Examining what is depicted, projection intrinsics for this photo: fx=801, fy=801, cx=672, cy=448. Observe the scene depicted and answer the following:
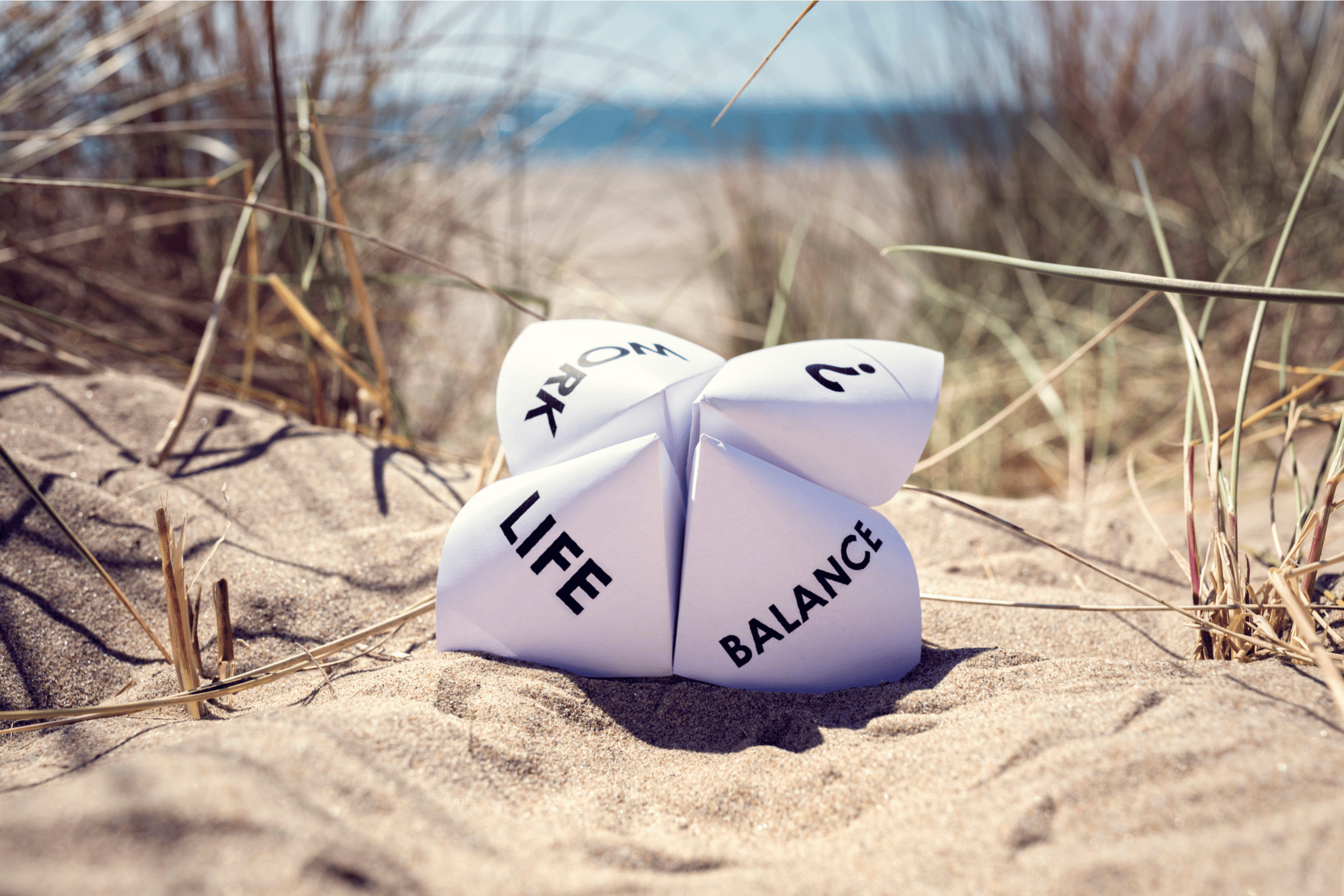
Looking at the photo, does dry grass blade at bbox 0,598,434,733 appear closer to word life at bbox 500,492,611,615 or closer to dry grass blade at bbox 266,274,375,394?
word life at bbox 500,492,611,615

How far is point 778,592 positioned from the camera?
113 cm

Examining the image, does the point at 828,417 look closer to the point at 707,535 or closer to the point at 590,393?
the point at 707,535

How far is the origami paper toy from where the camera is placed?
1.12 meters

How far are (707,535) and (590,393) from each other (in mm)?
270

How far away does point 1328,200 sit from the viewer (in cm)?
296

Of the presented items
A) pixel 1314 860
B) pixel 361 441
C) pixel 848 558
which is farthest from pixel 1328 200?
pixel 361 441

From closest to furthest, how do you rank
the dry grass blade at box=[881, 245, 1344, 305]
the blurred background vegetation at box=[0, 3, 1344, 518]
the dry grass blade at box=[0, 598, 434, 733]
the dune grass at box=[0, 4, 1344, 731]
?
1. the dry grass blade at box=[881, 245, 1344, 305]
2. the dry grass blade at box=[0, 598, 434, 733]
3. the dune grass at box=[0, 4, 1344, 731]
4. the blurred background vegetation at box=[0, 3, 1344, 518]

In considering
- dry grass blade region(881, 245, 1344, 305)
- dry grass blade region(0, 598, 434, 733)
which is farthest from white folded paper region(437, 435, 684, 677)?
dry grass blade region(881, 245, 1344, 305)

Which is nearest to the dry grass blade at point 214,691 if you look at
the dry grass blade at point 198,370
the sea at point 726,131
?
the dry grass blade at point 198,370

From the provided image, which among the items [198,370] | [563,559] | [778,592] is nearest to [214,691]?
[563,559]

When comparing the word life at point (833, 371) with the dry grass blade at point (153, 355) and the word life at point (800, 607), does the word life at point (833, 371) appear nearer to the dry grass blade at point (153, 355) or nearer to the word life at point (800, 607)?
the word life at point (800, 607)

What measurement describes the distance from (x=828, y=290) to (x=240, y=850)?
3.27 metres

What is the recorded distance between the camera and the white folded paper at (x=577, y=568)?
1.11 metres

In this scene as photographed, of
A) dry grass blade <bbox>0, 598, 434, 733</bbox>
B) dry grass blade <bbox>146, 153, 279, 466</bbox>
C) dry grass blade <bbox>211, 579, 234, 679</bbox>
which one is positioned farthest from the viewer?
dry grass blade <bbox>146, 153, 279, 466</bbox>
